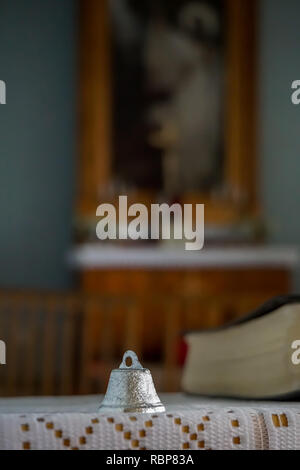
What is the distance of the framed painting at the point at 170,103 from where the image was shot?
6.57 metres

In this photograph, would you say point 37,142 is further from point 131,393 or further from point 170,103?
point 131,393

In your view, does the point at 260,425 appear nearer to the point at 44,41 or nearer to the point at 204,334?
the point at 204,334

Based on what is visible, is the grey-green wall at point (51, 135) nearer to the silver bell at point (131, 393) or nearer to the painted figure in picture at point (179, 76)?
the painted figure in picture at point (179, 76)

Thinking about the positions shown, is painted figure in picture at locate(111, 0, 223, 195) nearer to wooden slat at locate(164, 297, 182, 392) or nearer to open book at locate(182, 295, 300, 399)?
wooden slat at locate(164, 297, 182, 392)

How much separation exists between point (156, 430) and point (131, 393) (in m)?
0.14

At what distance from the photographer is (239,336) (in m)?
1.04

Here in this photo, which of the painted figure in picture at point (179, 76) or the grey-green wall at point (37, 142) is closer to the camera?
the painted figure in picture at point (179, 76)

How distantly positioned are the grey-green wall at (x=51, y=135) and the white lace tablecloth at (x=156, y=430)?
6.19 meters

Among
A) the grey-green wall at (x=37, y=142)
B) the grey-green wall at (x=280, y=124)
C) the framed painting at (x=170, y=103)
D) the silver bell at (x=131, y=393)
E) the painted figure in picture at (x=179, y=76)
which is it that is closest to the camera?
the silver bell at (x=131, y=393)

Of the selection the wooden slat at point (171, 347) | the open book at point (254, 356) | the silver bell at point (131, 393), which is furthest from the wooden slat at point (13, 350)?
the silver bell at point (131, 393)

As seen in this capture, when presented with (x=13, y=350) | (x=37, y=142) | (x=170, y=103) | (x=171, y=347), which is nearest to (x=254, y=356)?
(x=171, y=347)

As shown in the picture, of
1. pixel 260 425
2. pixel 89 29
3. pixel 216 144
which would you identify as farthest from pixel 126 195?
pixel 260 425

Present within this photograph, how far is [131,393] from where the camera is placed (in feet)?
2.80

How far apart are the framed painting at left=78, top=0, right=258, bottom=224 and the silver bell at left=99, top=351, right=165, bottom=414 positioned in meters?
5.60
